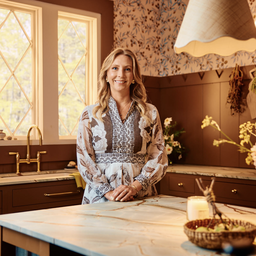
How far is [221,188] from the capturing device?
307 centimetres

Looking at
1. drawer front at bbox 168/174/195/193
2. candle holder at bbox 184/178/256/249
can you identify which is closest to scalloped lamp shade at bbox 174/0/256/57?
candle holder at bbox 184/178/256/249

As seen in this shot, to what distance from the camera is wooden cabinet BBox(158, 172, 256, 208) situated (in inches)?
114

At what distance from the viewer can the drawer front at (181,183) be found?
331 cm

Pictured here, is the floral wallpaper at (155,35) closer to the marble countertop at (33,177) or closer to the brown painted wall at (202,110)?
the brown painted wall at (202,110)

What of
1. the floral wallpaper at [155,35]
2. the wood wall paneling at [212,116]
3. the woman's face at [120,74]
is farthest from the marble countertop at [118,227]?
the floral wallpaper at [155,35]

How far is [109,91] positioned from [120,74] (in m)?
0.14

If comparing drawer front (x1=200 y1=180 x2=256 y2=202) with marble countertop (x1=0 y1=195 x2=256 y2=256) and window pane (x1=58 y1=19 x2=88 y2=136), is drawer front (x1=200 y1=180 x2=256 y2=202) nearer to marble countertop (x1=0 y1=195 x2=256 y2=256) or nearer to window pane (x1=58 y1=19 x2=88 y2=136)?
marble countertop (x1=0 y1=195 x2=256 y2=256)

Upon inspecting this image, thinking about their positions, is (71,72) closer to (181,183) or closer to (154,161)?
(181,183)

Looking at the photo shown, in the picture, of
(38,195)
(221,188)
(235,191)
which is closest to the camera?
(38,195)

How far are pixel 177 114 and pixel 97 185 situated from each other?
235 cm

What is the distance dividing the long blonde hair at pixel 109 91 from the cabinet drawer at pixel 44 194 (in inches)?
40.5

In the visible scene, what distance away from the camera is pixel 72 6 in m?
3.63

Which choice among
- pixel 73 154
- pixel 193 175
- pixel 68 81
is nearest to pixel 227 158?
pixel 193 175

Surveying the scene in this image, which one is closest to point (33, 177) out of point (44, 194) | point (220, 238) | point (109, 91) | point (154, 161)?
point (44, 194)
